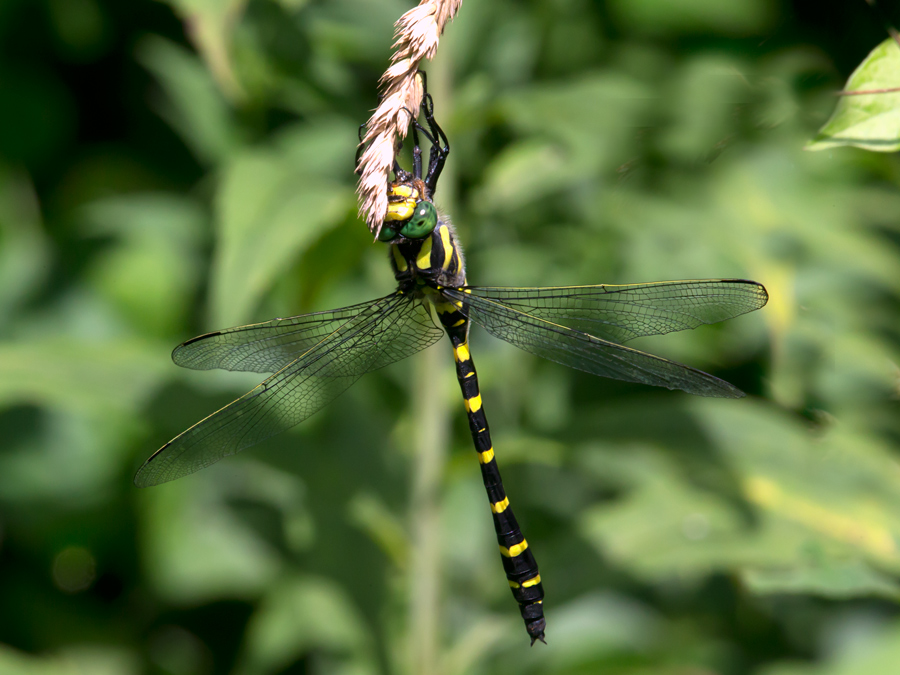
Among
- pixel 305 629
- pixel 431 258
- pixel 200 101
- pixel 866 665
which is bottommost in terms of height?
pixel 866 665

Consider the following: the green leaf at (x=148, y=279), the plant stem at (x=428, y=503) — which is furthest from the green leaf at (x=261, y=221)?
the green leaf at (x=148, y=279)

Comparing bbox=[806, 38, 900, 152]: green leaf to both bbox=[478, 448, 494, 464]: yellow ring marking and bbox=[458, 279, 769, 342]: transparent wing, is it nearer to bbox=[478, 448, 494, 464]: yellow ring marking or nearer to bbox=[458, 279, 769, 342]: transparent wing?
bbox=[458, 279, 769, 342]: transparent wing

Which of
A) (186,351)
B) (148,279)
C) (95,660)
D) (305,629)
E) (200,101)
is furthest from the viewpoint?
(148,279)

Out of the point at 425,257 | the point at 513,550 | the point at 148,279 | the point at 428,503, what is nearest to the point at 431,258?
the point at 425,257

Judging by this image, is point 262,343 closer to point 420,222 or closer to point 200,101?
point 420,222

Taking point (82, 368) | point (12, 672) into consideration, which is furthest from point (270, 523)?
point (82, 368)

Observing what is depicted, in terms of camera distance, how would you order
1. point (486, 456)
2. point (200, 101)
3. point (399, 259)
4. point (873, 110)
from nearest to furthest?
point (873, 110) < point (399, 259) < point (486, 456) < point (200, 101)

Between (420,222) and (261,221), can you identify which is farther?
(420,222)

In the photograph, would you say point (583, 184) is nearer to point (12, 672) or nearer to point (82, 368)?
point (82, 368)
